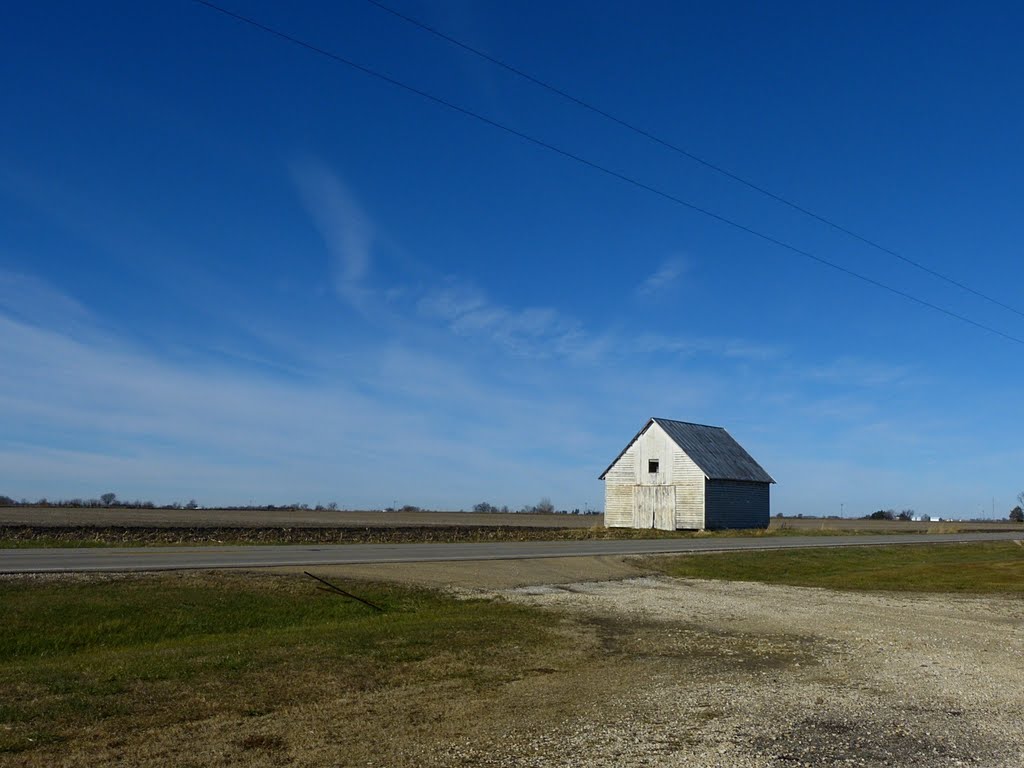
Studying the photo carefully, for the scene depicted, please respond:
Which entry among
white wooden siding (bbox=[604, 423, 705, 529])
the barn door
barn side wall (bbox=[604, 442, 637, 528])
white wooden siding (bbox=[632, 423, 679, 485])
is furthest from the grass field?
barn side wall (bbox=[604, 442, 637, 528])

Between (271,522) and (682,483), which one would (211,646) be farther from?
(271,522)

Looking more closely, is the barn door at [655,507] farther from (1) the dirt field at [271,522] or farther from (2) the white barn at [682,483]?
(1) the dirt field at [271,522]

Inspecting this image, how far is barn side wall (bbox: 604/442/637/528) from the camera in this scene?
6138 cm

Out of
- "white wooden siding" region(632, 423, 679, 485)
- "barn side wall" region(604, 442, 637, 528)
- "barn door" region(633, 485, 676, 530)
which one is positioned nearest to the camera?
"barn door" region(633, 485, 676, 530)

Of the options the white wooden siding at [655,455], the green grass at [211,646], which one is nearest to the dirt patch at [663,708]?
the green grass at [211,646]

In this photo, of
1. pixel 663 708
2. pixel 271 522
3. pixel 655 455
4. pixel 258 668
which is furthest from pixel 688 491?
pixel 663 708

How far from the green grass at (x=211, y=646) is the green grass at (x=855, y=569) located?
437 inches

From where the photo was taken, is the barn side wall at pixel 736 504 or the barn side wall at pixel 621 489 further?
the barn side wall at pixel 621 489

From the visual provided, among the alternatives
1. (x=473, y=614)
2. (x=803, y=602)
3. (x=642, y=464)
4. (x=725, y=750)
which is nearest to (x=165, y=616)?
(x=473, y=614)

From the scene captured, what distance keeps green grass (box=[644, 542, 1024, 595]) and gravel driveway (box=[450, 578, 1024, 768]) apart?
5344 mm

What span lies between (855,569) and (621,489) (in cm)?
3374

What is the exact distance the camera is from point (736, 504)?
2373 inches

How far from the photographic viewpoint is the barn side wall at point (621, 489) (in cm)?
6138

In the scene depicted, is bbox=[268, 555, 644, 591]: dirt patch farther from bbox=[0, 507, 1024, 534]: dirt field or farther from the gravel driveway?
bbox=[0, 507, 1024, 534]: dirt field
